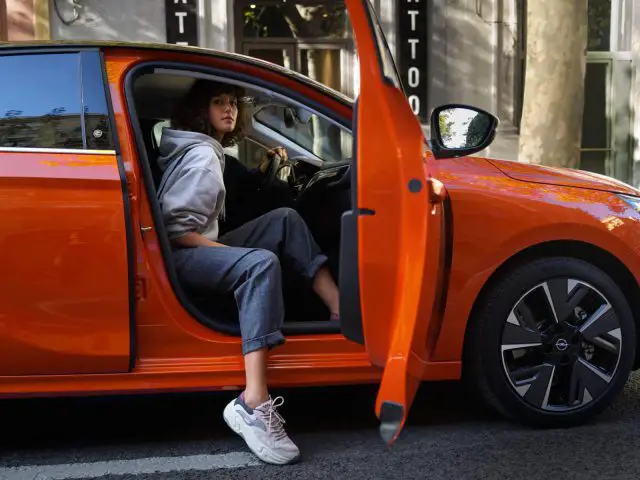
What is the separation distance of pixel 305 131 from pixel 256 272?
1.17 meters

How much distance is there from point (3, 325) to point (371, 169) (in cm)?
145

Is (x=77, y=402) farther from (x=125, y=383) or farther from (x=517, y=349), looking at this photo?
(x=517, y=349)

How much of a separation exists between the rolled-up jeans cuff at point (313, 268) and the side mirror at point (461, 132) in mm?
651

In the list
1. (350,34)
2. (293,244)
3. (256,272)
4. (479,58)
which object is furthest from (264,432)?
(479,58)

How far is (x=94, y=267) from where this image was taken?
9.89 ft

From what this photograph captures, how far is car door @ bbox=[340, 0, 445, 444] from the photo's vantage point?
2482mm

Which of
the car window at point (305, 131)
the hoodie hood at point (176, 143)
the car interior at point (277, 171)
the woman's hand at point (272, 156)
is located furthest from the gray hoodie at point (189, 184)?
the woman's hand at point (272, 156)

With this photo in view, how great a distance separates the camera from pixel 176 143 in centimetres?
335

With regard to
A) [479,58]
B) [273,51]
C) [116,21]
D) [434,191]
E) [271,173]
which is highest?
[116,21]

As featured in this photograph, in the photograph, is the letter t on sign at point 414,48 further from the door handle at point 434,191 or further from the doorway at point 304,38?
the door handle at point 434,191

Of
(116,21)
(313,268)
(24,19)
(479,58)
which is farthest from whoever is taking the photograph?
(479,58)

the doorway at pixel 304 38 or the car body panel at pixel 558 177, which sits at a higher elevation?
the doorway at pixel 304 38

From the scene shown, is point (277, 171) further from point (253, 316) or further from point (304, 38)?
point (304, 38)

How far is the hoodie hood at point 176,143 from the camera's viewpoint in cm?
334
